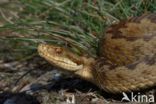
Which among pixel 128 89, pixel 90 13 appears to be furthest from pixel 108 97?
pixel 90 13

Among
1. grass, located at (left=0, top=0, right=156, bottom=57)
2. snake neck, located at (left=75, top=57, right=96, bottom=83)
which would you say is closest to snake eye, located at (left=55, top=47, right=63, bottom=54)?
snake neck, located at (left=75, top=57, right=96, bottom=83)

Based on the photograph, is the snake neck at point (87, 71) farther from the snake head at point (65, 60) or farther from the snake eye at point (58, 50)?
the snake eye at point (58, 50)

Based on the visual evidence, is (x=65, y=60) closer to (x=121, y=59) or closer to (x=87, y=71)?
(x=87, y=71)

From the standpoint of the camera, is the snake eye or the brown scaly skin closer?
the brown scaly skin

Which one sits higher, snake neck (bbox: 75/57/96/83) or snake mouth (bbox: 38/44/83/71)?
snake mouth (bbox: 38/44/83/71)

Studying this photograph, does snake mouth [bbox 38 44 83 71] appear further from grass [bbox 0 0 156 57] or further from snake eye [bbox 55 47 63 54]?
grass [bbox 0 0 156 57]

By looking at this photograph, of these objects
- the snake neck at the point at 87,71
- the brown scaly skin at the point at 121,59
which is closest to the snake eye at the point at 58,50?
the brown scaly skin at the point at 121,59

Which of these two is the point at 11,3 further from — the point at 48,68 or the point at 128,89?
the point at 128,89
